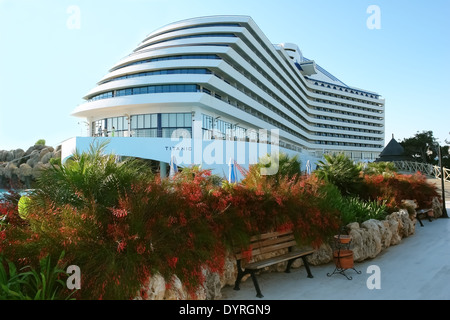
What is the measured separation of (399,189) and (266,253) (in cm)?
924

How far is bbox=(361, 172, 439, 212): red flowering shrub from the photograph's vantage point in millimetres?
11258

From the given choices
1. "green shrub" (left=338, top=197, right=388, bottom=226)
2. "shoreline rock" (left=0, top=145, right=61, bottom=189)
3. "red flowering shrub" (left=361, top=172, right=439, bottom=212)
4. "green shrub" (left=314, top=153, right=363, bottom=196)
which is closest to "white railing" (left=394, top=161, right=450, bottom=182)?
"red flowering shrub" (left=361, top=172, right=439, bottom=212)

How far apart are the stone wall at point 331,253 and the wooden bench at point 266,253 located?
20cm

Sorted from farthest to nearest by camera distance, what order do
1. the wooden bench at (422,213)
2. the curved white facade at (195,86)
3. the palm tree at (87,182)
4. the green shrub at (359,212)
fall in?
1. the curved white facade at (195,86)
2. the wooden bench at (422,213)
3. the green shrub at (359,212)
4. the palm tree at (87,182)

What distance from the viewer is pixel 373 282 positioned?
18.6 ft

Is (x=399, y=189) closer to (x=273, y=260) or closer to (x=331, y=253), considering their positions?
(x=331, y=253)

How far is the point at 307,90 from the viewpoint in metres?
84.7

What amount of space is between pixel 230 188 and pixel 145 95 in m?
26.5

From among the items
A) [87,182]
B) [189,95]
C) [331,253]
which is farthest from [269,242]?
[189,95]

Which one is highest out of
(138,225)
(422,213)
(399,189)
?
(138,225)

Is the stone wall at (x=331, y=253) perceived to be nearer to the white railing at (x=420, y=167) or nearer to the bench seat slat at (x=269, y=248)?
the bench seat slat at (x=269, y=248)

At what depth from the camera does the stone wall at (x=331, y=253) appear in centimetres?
395

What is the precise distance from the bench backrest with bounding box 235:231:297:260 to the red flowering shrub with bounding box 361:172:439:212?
5.87 metres

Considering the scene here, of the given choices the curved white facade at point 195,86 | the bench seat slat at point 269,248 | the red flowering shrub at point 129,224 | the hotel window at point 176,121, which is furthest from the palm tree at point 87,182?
the hotel window at point 176,121
